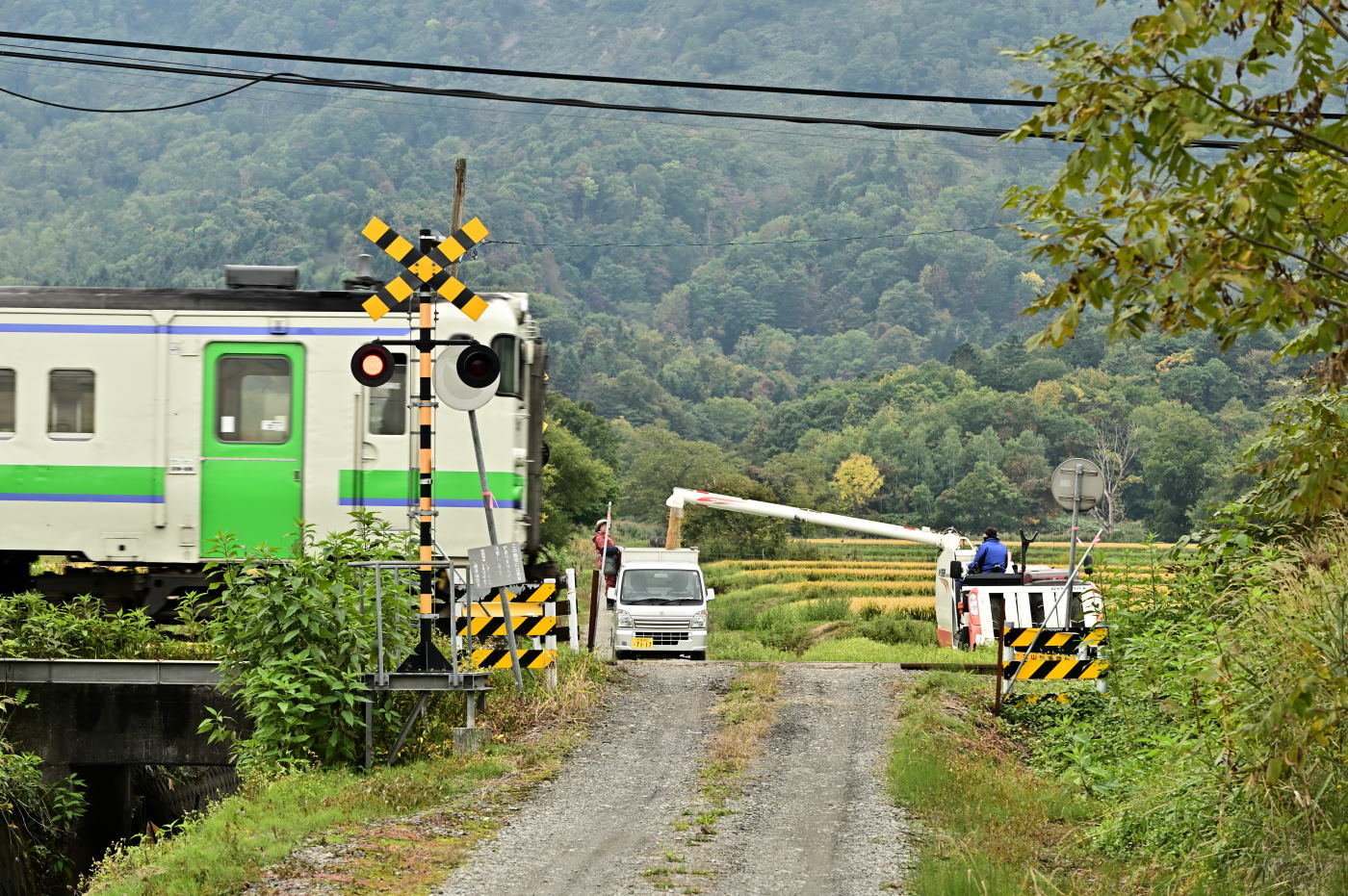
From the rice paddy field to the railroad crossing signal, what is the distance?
6442 millimetres

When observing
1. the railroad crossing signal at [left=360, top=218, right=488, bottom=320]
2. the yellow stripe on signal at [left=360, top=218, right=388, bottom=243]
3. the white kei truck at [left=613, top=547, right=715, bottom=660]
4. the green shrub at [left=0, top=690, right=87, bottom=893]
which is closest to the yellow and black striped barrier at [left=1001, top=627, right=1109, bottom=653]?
the railroad crossing signal at [left=360, top=218, right=488, bottom=320]

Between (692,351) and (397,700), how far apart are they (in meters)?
182

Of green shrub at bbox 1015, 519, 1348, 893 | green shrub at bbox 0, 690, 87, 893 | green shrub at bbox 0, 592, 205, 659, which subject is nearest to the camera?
green shrub at bbox 1015, 519, 1348, 893

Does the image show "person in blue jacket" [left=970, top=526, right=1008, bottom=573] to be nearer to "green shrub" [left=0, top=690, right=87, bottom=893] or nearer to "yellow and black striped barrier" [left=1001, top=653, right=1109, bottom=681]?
"yellow and black striped barrier" [left=1001, top=653, right=1109, bottom=681]

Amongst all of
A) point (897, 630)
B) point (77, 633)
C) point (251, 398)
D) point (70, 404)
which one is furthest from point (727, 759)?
point (897, 630)

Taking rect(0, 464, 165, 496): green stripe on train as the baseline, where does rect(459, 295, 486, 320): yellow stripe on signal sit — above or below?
above

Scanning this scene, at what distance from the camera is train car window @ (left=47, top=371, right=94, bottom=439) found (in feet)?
57.1

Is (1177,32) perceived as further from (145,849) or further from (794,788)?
(145,849)

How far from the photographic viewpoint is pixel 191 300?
689 inches

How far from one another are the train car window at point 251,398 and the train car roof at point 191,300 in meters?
0.60

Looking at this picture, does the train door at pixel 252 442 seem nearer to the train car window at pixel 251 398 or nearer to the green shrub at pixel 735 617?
the train car window at pixel 251 398

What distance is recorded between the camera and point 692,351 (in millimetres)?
195125

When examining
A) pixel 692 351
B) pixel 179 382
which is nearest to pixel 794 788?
pixel 179 382

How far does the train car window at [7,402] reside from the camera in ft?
56.8
